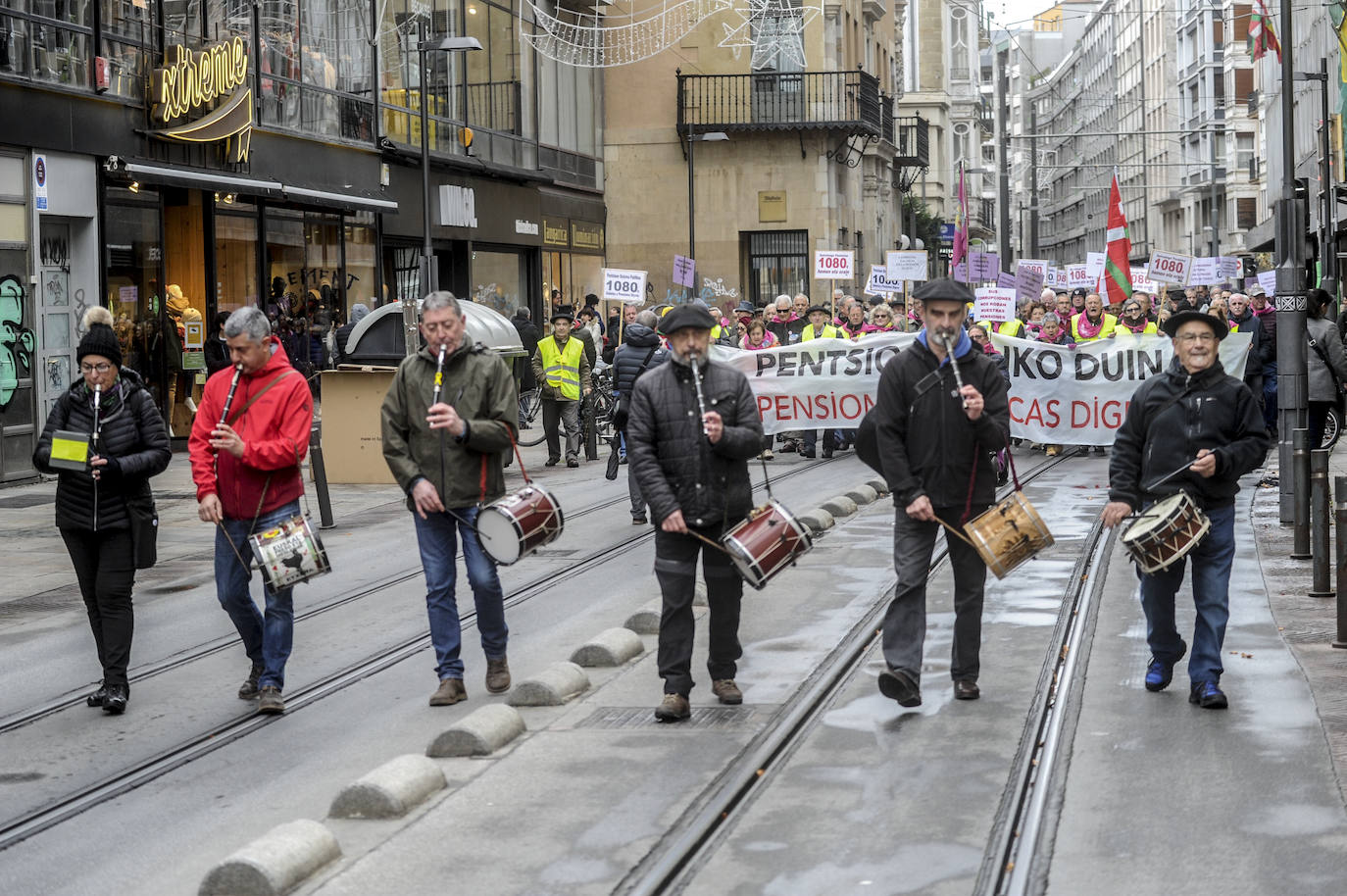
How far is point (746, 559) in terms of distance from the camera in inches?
314

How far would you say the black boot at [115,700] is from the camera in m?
8.62

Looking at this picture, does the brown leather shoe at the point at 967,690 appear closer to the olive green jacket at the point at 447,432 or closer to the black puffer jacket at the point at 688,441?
the black puffer jacket at the point at 688,441

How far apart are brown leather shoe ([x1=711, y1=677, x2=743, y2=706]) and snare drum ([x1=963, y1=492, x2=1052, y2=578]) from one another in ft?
4.11

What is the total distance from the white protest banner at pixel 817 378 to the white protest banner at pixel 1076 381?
1344mm

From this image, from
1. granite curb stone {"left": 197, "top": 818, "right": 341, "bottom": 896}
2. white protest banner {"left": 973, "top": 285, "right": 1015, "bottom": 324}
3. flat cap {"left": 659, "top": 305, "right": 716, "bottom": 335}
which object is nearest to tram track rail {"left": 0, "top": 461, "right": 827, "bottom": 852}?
granite curb stone {"left": 197, "top": 818, "right": 341, "bottom": 896}

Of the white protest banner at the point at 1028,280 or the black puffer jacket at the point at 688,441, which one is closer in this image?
the black puffer jacket at the point at 688,441

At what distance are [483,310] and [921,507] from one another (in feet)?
49.6

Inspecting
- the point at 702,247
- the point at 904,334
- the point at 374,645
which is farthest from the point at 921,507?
the point at 702,247

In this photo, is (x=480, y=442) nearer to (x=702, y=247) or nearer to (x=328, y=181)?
(x=328, y=181)

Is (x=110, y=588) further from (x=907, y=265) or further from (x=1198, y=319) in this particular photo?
(x=907, y=265)

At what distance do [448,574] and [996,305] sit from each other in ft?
58.0

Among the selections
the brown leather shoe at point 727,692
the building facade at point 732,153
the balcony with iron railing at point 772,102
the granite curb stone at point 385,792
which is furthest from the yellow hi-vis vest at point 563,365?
the balcony with iron railing at point 772,102

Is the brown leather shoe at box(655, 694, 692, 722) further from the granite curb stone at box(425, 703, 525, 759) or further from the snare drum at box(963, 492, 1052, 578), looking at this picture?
the snare drum at box(963, 492, 1052, 578)

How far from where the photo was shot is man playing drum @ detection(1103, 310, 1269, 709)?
318 inches
